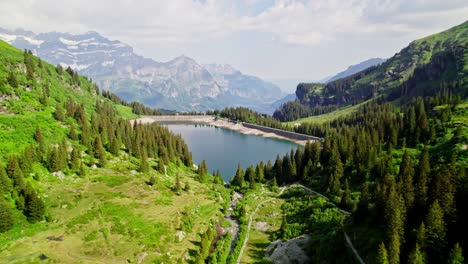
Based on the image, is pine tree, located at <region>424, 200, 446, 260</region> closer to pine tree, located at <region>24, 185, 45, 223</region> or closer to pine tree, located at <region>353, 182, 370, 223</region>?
pine tree, located at <region>353, 182, 370, 223</region>

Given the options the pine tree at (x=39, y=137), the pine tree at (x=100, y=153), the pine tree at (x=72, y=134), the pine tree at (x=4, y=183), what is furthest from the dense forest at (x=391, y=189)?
the pine tree at (x=39, y=137)

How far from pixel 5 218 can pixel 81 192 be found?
2154cm

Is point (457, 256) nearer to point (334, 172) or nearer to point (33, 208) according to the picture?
point (334, 172)

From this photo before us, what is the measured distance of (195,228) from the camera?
75188mm

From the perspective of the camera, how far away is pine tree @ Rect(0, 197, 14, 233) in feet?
185

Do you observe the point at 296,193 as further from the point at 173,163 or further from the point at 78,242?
the point at 78,242

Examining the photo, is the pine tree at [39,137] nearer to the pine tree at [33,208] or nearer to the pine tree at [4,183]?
the pine tree at [4,183]

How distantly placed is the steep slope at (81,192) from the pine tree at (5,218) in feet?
0.61

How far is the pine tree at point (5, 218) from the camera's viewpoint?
2216 inches

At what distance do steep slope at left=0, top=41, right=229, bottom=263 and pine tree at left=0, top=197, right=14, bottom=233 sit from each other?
0.19m

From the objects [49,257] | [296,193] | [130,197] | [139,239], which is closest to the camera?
[49,257]

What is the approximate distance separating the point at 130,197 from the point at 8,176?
93.2 ft

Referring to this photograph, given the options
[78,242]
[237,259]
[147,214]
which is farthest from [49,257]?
[237,259]

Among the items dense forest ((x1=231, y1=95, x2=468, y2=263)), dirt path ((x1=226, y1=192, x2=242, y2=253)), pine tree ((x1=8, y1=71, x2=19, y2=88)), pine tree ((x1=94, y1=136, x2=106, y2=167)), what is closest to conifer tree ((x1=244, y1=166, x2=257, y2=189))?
dense forest ((x1=231, y1=95, x2=468, y2=263))
